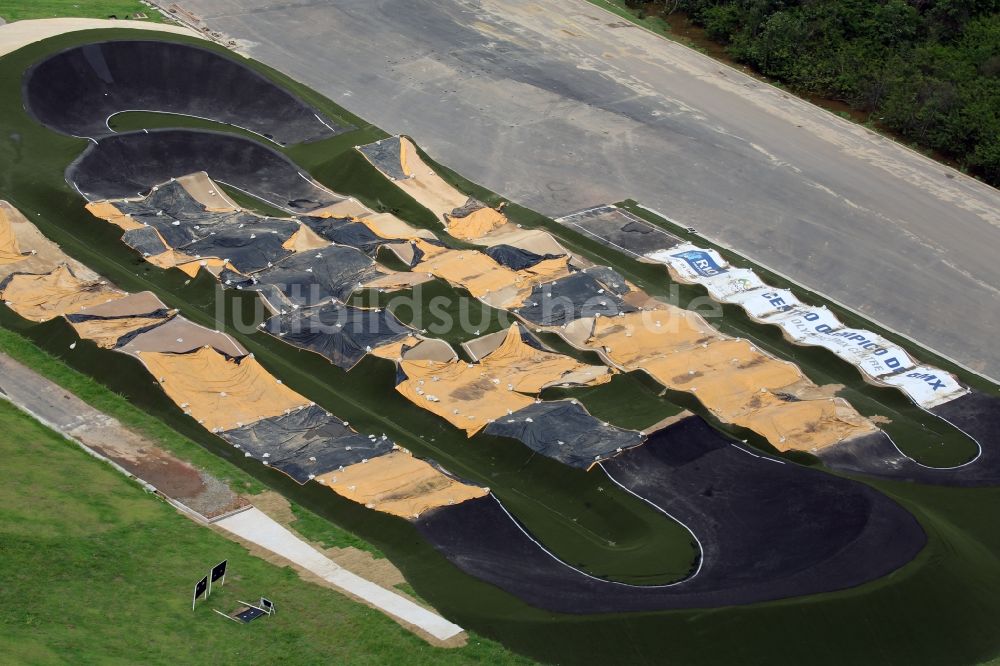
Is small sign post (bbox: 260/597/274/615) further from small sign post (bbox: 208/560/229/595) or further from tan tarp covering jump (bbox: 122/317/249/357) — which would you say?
tan tarp covering jump (bbox: 122/317/249/357)

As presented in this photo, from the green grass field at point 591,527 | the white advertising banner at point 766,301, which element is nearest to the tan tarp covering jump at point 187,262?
the green grass field at point 591,527

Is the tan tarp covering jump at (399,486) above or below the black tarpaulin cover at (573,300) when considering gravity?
below

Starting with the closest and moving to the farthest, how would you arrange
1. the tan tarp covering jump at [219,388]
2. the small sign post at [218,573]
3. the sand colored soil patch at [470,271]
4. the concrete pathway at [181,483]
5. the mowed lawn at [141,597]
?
the mowed lawn at [141,597]
the small sign post at [218,573]
the concrete pathway at [181,483]
the tan tarp covering jump at [219,388]
the sand colored soil patch at [470,271]

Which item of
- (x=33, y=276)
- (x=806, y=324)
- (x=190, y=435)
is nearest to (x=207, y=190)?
(x=33, y=276)

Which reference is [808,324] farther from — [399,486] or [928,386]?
[399,486]

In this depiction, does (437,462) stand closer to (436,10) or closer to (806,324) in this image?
(806,324)

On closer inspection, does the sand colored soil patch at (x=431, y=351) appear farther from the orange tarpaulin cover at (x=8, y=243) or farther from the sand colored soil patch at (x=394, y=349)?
the orange tarpaulin cover at (x=8, y=243)

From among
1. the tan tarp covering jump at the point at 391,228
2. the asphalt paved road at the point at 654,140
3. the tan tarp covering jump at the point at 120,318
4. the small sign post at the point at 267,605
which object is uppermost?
the asphalt paved road at the point at 654,140
